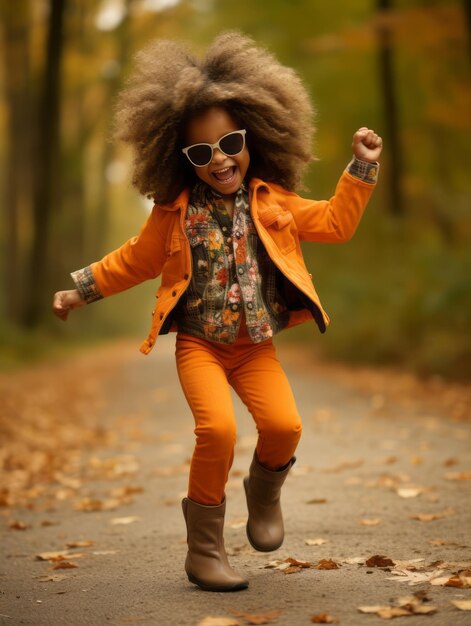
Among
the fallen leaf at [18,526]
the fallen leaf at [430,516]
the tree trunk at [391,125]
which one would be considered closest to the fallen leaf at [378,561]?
the fallen leaf at [430,516]

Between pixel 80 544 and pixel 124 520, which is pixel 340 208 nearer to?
pixel 80 544

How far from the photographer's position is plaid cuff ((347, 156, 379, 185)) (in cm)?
425

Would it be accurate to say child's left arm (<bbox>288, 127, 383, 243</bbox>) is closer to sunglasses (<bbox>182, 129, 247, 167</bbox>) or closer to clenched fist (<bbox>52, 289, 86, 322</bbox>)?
sunglasses (<bbox>182, 129, 247, 167</bbox>)

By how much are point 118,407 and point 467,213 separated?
6980 mm

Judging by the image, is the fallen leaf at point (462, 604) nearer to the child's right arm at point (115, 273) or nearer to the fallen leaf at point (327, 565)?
the fallen leaf at point (327, 565)

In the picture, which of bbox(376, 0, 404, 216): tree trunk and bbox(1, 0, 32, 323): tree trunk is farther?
bbox(1, 0, 32, 323): tree trunk

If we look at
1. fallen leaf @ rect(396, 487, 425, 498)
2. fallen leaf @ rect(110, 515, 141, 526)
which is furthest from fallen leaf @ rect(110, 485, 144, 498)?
fallen leaf @ rect(396, 487, 425, 498)

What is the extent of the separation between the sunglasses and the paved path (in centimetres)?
197

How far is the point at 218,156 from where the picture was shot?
4.30 m

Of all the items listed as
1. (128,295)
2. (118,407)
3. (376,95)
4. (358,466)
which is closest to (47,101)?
(376,95)

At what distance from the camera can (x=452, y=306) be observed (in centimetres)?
1246

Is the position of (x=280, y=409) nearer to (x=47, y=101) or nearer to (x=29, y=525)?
(x=29, y=525)

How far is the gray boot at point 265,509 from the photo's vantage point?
4.33 metres

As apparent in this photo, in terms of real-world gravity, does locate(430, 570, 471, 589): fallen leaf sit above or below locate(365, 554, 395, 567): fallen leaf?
above
